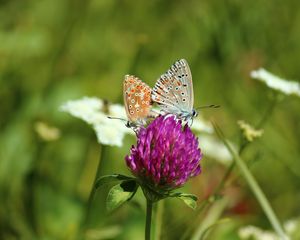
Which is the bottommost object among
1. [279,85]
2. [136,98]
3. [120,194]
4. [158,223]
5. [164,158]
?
[158,223]

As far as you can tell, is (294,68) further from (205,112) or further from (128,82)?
(128,82)

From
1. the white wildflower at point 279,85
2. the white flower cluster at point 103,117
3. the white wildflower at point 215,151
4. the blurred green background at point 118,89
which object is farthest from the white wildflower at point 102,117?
the white wildflower at point 215,151

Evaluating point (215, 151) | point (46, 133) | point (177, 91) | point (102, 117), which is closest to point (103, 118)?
point (102, 117)

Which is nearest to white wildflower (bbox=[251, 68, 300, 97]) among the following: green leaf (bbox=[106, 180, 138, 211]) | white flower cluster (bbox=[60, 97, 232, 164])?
white flower cluster (bbox=[60, 97, 232, 164])

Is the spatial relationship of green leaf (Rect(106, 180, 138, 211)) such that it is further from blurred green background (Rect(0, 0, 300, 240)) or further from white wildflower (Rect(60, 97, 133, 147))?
blurred green background (Rect(0, 0, 300, 240))

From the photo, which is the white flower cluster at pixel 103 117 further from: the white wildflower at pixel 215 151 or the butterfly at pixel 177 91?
the white wildflower at pixel 215 151

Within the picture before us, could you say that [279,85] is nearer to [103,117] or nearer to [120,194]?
[103,117]

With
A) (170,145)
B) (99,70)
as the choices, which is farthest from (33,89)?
Result: (170,145)
